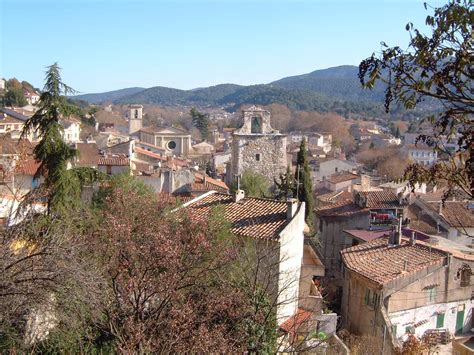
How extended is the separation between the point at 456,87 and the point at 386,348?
486 inches

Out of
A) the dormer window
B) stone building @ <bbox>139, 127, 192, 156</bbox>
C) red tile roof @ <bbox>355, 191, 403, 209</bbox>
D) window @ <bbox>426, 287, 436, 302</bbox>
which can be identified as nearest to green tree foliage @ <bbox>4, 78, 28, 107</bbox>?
stone building @ <bbox>139, 127, 192, 156</bbox>

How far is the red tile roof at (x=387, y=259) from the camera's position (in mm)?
17234

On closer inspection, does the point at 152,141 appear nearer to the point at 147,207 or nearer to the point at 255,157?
the point at 255,157

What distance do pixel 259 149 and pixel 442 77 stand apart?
3151 centimetres

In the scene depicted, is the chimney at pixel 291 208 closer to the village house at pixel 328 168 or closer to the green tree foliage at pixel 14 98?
the village house at pixel 328 168

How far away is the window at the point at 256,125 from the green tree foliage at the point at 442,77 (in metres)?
31.3

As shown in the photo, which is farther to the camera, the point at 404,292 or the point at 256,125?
the point at 256,125

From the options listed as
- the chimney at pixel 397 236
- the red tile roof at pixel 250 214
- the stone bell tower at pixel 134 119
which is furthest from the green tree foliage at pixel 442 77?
the stone bell tower at pixel 134 119

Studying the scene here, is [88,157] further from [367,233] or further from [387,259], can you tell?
[387,259]

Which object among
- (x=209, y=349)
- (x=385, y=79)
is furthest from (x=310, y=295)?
(x=385, y=79)

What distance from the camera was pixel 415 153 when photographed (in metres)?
78.1

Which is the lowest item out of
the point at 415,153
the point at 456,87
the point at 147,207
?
the point at 415,153

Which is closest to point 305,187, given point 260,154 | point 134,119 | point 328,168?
point 260,154

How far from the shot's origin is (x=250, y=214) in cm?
1605
